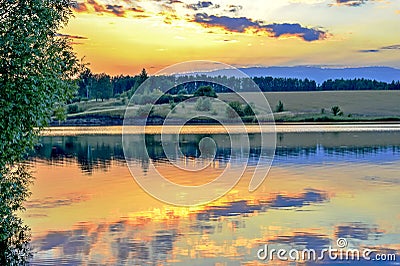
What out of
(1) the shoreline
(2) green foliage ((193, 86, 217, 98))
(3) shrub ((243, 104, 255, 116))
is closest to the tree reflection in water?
(1) the shoreline

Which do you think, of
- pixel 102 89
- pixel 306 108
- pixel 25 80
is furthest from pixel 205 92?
pixel 25 80

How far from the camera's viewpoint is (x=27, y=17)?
1527 cm

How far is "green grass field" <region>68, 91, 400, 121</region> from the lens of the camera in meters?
105

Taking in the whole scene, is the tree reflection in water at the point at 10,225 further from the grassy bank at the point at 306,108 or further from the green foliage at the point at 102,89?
the green foliage at the point at 102,89

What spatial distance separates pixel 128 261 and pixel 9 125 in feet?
14.2

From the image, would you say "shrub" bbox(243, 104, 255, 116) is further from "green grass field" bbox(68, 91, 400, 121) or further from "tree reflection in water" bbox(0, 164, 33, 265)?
"tree reflection in water" bbox(0, 164, 33, 265)

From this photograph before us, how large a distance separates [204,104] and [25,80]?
92.4 meters

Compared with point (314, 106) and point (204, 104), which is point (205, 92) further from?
point (314, 106)

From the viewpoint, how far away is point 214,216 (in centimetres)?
2089

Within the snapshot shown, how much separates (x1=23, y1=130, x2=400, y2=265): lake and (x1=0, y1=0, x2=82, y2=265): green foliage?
1497 millimetres

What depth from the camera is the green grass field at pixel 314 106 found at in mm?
105250

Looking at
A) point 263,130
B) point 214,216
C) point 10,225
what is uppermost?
point 263,130

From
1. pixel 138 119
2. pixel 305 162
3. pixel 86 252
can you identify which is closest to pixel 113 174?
pixel 305 162

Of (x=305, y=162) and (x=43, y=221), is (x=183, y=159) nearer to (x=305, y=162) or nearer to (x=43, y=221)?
(x=305, y=162)
